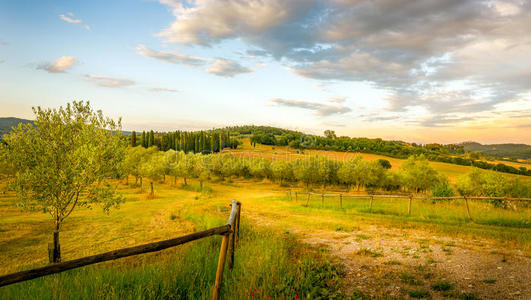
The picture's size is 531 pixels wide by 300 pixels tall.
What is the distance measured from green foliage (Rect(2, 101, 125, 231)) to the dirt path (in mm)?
14455

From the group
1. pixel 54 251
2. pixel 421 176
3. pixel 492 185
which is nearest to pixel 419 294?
pixel 54 251

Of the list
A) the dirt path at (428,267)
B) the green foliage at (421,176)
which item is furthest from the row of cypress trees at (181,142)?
the dirt path at (428,267)

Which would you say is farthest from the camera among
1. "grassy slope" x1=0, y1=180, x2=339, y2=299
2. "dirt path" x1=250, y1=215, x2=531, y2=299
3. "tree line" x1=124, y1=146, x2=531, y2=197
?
"tree line" x1=124, y1=146, x2=531, y2=197

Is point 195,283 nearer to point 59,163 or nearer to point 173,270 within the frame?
point 173,270

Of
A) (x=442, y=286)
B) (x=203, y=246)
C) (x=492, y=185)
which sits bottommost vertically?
(x=492, y=185)

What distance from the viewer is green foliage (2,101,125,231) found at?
13945mm

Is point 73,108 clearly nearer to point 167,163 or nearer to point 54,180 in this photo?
point 54,180

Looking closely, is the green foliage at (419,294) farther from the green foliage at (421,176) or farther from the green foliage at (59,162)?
the green foliage at (421,176)

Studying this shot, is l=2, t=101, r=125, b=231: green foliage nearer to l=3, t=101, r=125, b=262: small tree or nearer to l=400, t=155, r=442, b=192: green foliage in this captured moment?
l=3, t=101, r=125, b=262: small tree

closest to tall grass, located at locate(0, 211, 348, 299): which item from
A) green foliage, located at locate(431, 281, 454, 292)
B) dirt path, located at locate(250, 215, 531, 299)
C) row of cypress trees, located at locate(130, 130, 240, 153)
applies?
dirt path, located at locate(250, 215, 531, 299)

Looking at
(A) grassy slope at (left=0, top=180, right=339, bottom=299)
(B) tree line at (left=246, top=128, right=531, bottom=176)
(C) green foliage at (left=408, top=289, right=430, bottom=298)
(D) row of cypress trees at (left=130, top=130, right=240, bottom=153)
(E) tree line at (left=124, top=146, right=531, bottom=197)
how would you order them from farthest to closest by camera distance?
(D) row of cypress trees at (left=130, top=130, right=240, bottom=153) → (B) tree line at (left=246, top=128, right=531, bottom=176) → (E) tree line at (left=124, top=146, right=531, bottom=197) → (C) green foliage at (left=408, top=289, right=430, bottom=298) → (A) grassy slope at (left=0, top=180, right=339, bottom=299)

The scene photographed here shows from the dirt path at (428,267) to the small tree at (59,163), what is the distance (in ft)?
47.3

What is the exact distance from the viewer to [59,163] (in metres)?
14.7

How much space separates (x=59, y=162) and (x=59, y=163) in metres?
0.09
